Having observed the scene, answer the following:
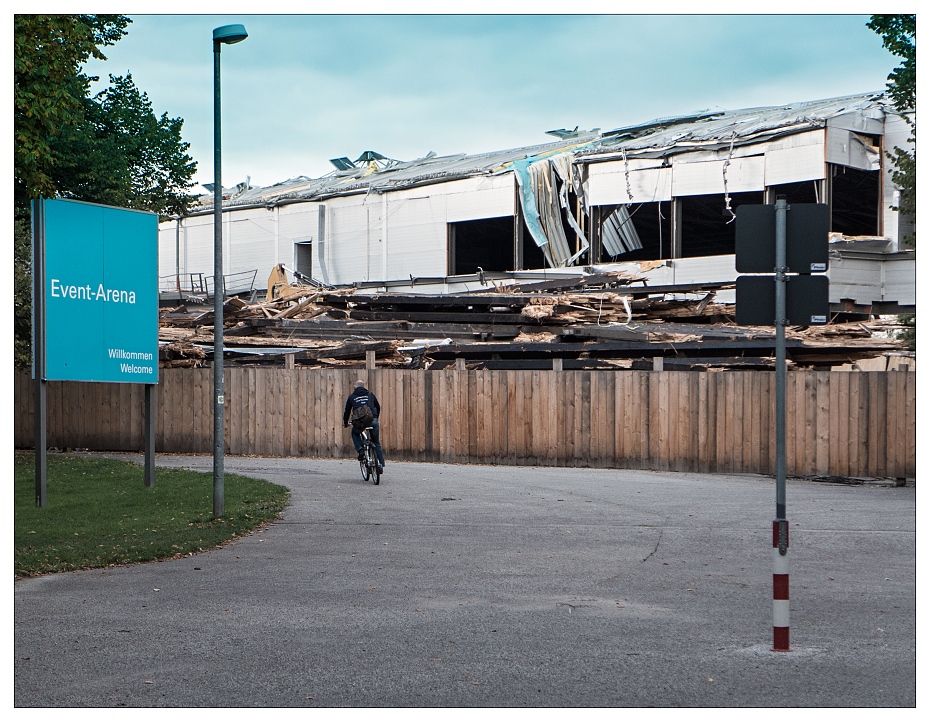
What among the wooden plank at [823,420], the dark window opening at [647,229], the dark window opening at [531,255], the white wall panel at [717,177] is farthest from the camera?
the dark window opening at [531,255]

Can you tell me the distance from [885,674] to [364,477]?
12.6 meters

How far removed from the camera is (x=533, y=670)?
22.5ft

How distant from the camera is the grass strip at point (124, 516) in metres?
11.3

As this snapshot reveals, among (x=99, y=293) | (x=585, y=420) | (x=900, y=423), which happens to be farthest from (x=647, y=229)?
(x=99, y=293)

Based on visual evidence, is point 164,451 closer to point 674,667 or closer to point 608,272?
point 608,272

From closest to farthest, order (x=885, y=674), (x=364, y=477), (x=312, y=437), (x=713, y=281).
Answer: (x=885, y=674) < (x=364, y=477) < (x=312, y=437) < (x=713, y=281)

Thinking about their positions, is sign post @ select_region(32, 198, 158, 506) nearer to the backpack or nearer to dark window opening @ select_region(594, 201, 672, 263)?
the backpack

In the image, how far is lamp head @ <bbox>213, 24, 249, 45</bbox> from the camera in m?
13.1

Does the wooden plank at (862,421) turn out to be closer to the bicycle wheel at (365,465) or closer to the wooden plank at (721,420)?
the wooden plank at (721,420)

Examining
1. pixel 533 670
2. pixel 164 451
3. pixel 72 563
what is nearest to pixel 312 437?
pixel 164 451

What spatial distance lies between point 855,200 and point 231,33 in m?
26.8

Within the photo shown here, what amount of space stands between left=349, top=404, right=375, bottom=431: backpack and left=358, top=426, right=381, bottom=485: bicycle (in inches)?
3.2

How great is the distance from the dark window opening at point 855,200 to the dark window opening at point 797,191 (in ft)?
1.97

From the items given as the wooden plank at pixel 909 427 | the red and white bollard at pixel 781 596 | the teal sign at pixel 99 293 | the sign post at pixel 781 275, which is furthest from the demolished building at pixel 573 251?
the red and white bollard at pixel 781 596
